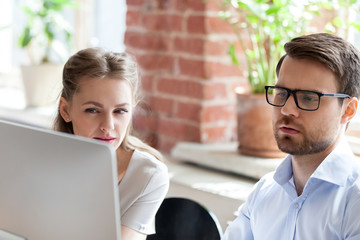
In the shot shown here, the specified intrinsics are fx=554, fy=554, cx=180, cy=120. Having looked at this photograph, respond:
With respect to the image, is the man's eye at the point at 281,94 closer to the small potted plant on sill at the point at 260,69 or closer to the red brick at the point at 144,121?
the small potted plant on sill at the point at 260,69

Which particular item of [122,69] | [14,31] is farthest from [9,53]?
[122,69]

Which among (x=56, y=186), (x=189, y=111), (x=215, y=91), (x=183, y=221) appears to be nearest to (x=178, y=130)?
→ (x=189, y=111)

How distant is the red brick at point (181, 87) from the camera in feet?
7.51

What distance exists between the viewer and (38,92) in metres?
2.98

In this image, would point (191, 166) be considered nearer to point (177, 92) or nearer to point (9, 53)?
point (177, 92)

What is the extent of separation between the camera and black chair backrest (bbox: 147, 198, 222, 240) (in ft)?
5.41

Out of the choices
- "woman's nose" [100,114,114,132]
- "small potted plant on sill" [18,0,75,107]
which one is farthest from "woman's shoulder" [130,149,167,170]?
"small potted plant on sill" [18,0,75,107]

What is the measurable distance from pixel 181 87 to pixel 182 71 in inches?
2.7

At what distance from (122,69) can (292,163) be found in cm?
55

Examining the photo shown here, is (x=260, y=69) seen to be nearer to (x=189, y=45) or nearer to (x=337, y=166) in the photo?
(x=189, y=45)

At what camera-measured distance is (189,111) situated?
7.66 feet

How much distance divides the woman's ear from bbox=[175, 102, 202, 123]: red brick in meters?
0.73

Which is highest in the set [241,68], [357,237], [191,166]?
[241,68]

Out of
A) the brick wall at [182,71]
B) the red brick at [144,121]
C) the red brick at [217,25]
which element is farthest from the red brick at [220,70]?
the red brick at [144,121]
